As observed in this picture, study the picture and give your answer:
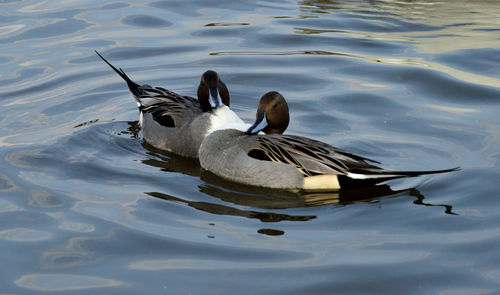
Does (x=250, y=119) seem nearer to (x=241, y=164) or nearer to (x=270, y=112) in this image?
(x=270, y=112)

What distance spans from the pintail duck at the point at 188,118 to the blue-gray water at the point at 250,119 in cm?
18

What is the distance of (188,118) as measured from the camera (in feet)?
27.9

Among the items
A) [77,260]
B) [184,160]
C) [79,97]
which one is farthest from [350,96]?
[77,260]

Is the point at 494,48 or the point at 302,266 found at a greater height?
the point at 494,48

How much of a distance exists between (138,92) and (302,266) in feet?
14.8

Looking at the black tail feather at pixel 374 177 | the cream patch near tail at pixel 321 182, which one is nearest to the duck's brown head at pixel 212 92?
the cream patch near tail at pixel 321 182

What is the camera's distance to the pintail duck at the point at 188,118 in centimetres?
825

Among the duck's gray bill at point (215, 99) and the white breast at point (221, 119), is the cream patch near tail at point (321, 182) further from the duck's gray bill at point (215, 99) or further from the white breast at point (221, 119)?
the duck's gray bill at point (215, 99)

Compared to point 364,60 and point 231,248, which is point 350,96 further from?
point 231,248

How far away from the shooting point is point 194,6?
1448 cm

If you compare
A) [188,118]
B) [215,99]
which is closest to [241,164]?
[215,99]

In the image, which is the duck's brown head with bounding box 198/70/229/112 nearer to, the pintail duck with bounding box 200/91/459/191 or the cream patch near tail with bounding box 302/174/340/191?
the pintail duck with bounding box 200/91/459/191

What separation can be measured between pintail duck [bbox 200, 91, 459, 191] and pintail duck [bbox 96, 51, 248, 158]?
41 centimetres

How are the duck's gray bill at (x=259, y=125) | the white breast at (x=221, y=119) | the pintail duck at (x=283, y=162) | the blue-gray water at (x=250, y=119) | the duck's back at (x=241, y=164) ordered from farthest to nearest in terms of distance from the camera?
the white breast at (x=221, y=119) → the duck's gray bill at (x=259, y=125) → the duck's back at (x=241, y=164) → the pintail duck at (x=283, y=162) → the blue-gray water at (x=250, y=119)
